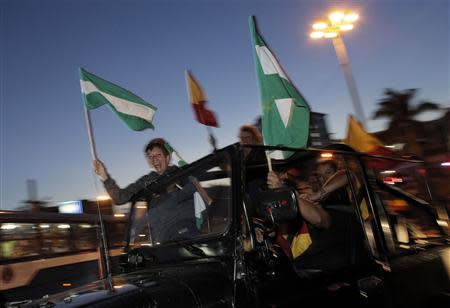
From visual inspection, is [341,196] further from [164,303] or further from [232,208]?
[164,303]

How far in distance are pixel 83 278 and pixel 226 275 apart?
1039 centimetres

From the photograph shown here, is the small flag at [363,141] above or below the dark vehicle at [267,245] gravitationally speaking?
above

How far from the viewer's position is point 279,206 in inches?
87.2

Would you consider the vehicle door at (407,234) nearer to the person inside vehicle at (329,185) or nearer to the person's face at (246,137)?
the person inside vehicle at (329,185)

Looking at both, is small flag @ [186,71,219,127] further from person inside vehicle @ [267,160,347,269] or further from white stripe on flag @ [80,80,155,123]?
person inside vehicle @ [267,160,347,269]

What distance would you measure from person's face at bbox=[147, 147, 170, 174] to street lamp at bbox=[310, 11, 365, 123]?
872cm

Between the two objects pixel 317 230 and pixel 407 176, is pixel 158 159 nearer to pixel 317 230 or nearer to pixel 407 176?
pixel 317 230

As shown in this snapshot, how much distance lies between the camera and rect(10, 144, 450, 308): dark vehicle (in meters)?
2.15

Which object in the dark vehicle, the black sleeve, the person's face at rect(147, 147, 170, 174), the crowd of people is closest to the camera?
the dark vehicle

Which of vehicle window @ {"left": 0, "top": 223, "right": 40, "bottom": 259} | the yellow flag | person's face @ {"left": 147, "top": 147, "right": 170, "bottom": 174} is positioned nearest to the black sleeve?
person's face @ {"left": 147, "top": 147, "right": 170, "bottom": 174}

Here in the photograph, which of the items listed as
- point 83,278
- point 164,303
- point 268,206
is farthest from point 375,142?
point 83,278

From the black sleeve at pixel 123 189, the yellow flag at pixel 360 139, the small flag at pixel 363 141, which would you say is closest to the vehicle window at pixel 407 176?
the small flag at pixel 363 141

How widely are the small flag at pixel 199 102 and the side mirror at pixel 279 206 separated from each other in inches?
106

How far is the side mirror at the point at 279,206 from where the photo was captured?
86.4 inches
